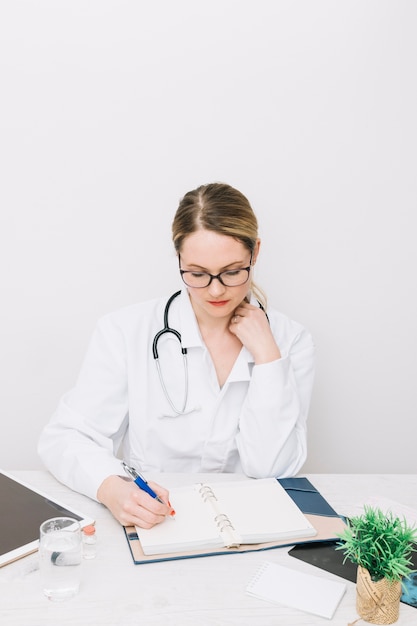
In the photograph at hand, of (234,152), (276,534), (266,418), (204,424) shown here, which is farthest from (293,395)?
(234,152)

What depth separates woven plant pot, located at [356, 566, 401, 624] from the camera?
40.5 inches

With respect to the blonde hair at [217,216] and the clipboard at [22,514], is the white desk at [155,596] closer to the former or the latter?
the clipboard at [22,514]

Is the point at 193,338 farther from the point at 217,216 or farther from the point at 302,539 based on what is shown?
the point at 302,539

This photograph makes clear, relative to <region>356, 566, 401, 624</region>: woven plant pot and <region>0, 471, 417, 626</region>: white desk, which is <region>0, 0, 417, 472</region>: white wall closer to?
<region>0, 471, 417, 626</region>: white desk

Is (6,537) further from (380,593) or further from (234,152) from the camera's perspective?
(234,152)

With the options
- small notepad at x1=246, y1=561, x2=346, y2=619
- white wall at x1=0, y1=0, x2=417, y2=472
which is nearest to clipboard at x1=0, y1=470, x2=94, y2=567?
small notepad at x1=246, y1=561, x2=346, y2=619

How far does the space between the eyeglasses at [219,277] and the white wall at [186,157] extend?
55 centimetres

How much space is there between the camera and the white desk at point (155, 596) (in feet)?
3.36

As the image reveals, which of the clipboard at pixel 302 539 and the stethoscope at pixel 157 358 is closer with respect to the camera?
the clipboard at pixel 302 539

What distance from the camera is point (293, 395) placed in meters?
1.70

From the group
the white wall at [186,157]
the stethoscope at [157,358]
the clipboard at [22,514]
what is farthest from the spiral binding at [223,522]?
the white wall at [186,157]

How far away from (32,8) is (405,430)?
201cm

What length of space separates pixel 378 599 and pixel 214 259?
0.89 meters

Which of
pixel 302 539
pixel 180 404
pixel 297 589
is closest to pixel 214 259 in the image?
pixel 180 404
